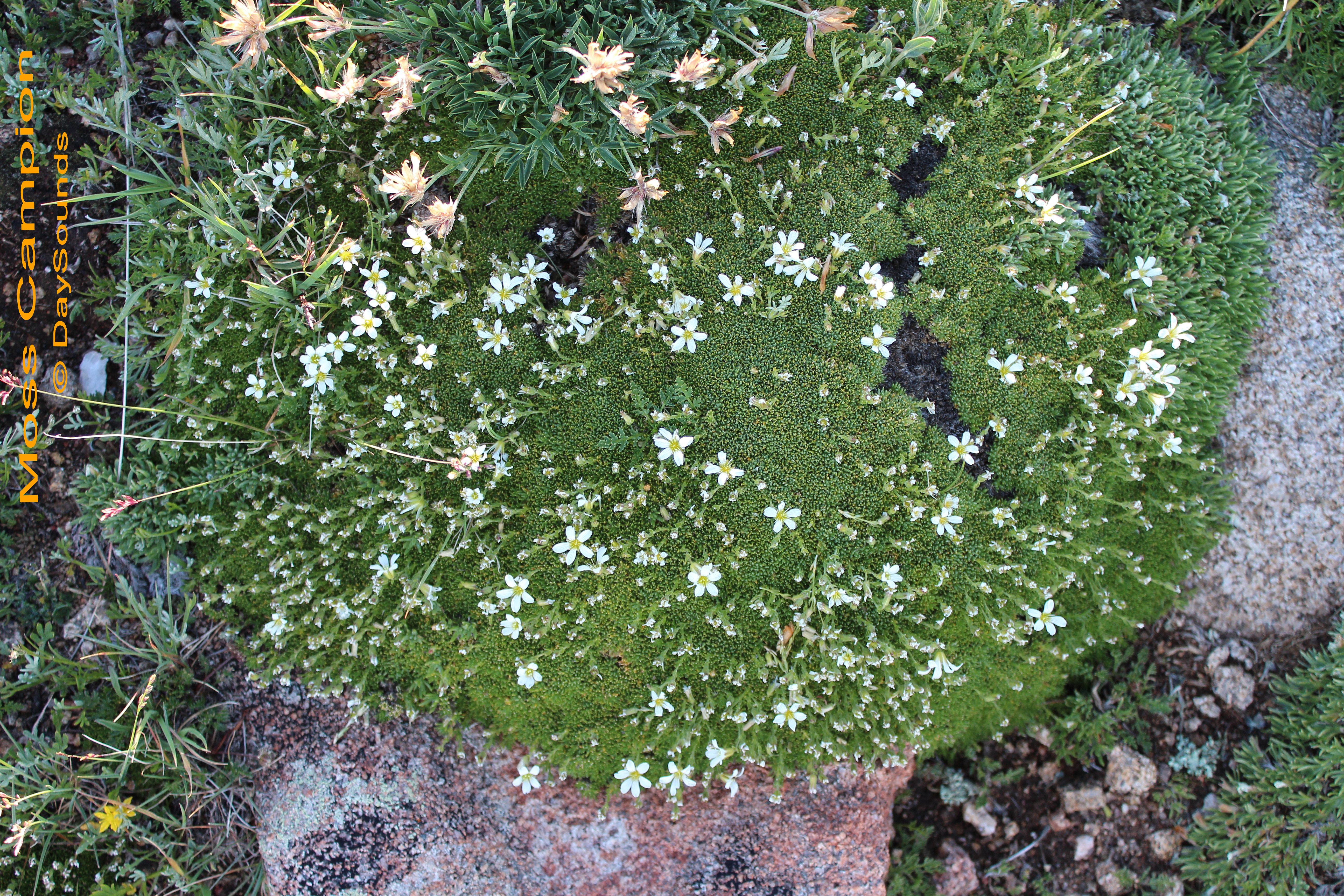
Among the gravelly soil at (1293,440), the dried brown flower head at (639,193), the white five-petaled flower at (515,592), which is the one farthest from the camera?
the gravelly soil at (1293,440)

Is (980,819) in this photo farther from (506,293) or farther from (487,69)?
(487,69)

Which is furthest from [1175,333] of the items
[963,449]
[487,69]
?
[487,69]

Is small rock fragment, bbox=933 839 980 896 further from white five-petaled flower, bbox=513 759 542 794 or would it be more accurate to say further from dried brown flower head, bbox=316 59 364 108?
dried brown flower head, bbox=316 59 364 108

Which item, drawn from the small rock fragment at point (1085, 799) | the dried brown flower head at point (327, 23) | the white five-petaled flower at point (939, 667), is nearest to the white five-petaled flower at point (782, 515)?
the white five-petaled flower at point (939, 667)

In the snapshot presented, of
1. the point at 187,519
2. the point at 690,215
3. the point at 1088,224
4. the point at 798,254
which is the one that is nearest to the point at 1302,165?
the point at 1088,224

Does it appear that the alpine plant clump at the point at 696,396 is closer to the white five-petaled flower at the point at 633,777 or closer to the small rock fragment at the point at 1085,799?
the white five-petaled flower at the point at 633,777

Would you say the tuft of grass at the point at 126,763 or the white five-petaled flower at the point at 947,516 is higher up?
the white five-petaled flower at the point at 947,516
